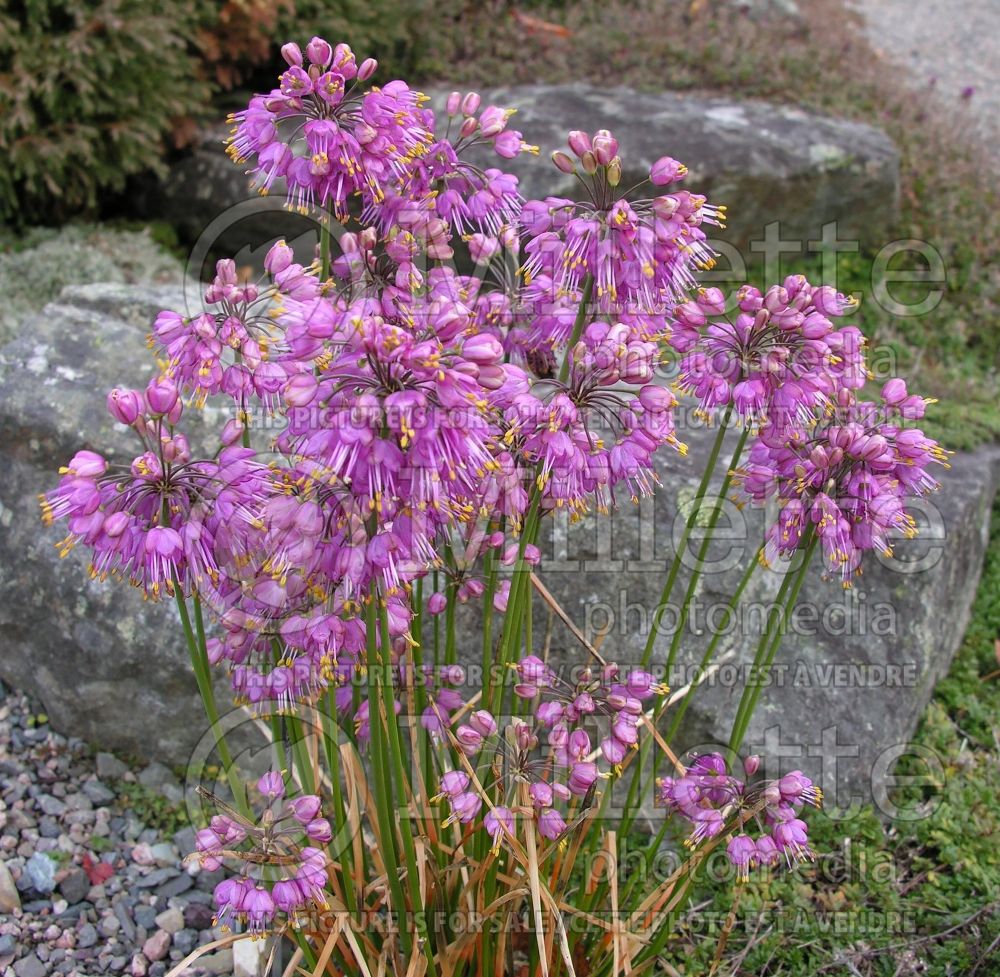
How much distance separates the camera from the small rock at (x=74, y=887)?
3.38 meters

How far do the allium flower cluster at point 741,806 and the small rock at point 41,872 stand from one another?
2108 millimetres

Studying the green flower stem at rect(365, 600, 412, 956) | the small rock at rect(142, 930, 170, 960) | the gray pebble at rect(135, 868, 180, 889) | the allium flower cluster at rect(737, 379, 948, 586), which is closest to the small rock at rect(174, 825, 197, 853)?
the gray pebble at rect(135, 868, 180, 889)

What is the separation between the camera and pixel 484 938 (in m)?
2.50

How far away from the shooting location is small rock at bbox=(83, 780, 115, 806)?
12.4ft

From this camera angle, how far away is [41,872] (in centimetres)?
340

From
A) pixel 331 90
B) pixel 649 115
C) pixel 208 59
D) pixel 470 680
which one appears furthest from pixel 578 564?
pixel 208 59

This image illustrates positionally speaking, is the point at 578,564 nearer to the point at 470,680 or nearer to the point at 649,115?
the point at 470,680

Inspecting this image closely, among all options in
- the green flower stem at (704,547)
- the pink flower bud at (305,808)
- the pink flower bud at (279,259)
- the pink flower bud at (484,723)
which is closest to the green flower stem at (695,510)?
the green flower stem at (704,547)

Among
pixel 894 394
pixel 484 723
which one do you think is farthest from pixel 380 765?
pixel 894 394

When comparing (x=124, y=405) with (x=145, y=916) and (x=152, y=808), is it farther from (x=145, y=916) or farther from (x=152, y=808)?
(x=152, y=808)

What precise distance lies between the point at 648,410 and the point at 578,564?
1758 millimetres

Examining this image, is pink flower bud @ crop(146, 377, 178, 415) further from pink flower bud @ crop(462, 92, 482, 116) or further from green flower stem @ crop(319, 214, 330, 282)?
pink flower bud @ crop(462, 92, 482, 116)

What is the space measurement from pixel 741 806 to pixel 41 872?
2.35m

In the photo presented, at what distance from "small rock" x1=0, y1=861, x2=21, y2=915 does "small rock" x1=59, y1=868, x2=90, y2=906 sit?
0.48 feet
